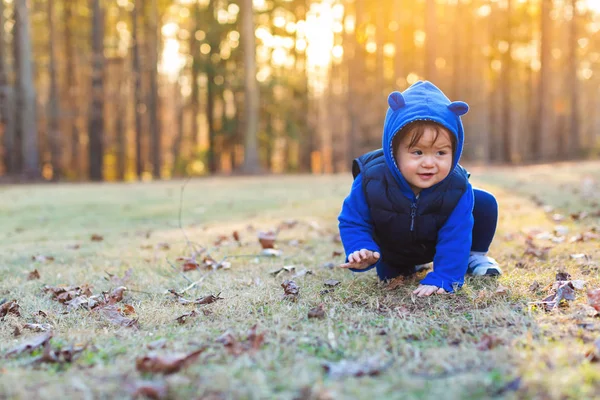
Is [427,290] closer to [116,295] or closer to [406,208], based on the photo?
[406,208]

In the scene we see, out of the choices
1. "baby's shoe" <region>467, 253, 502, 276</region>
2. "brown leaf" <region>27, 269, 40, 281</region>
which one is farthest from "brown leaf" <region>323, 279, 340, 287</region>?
"brown leaf" <region>27, 269, 40, 281</region>

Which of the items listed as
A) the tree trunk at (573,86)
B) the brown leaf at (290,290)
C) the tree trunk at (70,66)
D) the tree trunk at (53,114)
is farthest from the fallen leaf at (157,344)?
the tree trunk at (573,86)

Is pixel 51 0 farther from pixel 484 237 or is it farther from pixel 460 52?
pixel 484 237

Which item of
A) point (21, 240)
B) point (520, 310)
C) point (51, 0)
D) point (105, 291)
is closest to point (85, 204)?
point (21, 240)

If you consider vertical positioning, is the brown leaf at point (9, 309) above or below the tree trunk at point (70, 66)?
below

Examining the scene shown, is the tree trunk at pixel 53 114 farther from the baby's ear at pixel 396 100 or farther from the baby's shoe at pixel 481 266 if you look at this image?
the baby's ear at pixel 396 100

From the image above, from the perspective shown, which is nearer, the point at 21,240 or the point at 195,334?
the point at 195,334

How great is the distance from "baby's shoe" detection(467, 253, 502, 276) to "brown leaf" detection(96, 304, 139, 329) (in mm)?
2131

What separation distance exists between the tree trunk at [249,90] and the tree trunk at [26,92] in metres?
6.55

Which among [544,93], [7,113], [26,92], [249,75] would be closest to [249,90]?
[249,75]

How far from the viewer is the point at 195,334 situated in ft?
8.36

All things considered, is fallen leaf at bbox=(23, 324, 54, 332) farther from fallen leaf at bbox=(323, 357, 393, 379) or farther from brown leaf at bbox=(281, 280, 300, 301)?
fallen leaf at bbox=(323, 357, 393, 379)

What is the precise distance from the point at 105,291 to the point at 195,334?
1.29 metres

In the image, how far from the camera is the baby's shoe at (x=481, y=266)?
349 cm
